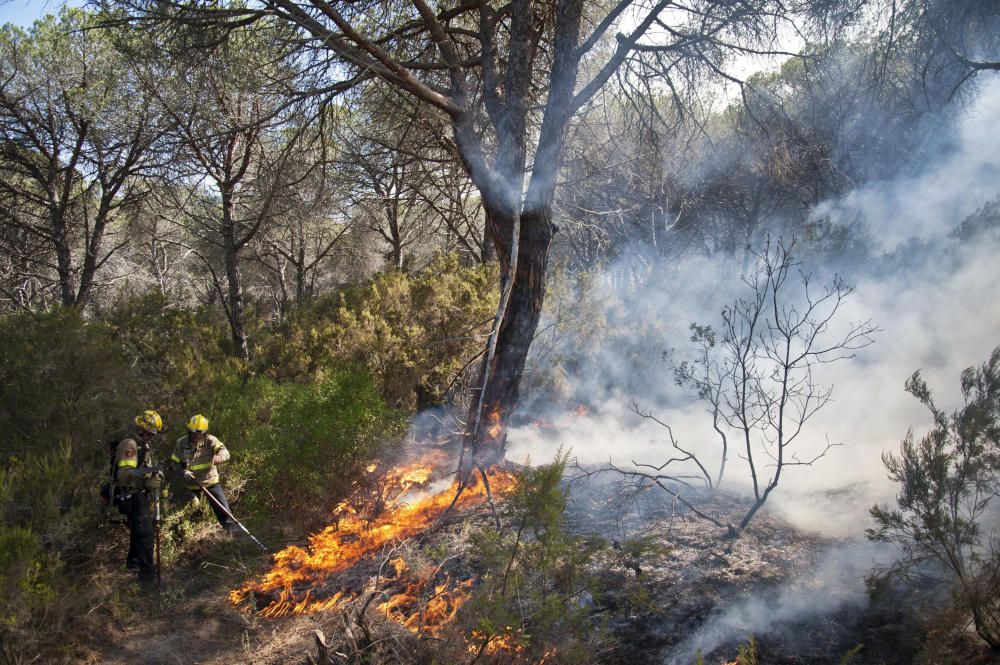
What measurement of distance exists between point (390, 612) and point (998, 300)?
10.4 meters

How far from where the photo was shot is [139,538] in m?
5.60

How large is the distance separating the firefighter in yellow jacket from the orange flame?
39.6 inches

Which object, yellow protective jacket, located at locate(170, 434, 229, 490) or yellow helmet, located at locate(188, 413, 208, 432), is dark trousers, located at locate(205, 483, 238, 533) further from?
yellow helmet, located at locate(188, 413, 208, 432)

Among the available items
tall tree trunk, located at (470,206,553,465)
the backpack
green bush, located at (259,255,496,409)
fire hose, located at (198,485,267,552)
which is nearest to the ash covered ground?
tall tree trunk, located at (470,206,553,465)

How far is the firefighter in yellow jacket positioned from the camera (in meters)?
5.91

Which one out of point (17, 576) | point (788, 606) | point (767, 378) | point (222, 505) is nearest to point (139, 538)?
point (222, 505)

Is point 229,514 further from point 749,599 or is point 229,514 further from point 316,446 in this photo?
point 749,599

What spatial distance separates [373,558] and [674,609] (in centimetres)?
271

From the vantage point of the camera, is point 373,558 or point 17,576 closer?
point 17,576

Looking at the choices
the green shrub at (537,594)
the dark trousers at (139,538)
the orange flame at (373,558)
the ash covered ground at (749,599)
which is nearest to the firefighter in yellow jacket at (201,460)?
the dark trousers at (139,538)

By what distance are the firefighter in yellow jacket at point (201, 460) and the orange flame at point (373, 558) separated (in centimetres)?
101

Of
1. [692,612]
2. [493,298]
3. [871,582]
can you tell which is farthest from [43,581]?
[493,298]

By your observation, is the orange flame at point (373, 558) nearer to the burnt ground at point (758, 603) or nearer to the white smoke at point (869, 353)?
the burnt ground at point (758, 603)

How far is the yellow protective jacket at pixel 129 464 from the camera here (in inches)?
210
